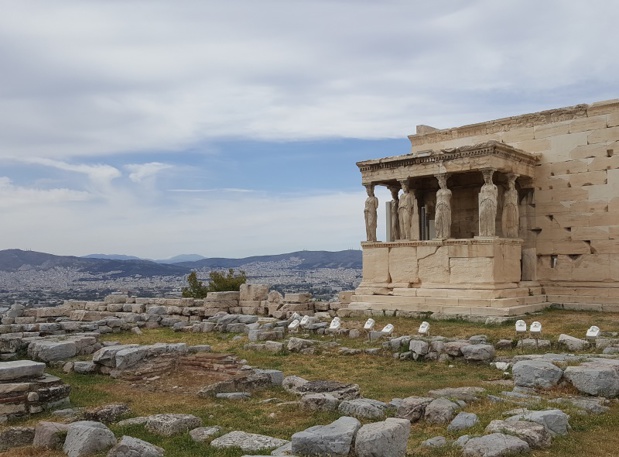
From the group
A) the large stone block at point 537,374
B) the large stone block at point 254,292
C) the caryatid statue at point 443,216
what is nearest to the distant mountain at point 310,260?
the large stone block at point 254,292

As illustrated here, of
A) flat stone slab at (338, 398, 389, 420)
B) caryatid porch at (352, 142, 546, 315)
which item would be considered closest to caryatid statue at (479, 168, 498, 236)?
caryatid porch at (352, 142, 546, 315)

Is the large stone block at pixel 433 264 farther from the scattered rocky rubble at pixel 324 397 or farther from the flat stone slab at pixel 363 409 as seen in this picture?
the flat stone slab at pixel 363 409

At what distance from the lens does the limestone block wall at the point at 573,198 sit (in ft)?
67.8

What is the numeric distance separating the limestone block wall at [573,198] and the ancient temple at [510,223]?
0.11 feet

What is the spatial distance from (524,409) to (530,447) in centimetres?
134

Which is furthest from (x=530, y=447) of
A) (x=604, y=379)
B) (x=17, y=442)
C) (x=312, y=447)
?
(x=17, y=442)

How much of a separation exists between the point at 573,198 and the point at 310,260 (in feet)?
410

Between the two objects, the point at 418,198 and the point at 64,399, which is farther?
the point at 418,198

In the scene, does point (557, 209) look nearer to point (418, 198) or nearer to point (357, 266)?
point (418, 198)

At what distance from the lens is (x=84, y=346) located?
15.4m

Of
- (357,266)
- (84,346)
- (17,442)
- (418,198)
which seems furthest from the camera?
(357,266)

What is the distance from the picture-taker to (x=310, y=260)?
145875mm

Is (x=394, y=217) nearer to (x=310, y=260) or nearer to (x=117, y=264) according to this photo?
(x=117, y=264)

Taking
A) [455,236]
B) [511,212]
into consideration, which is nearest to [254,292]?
[455,236]
